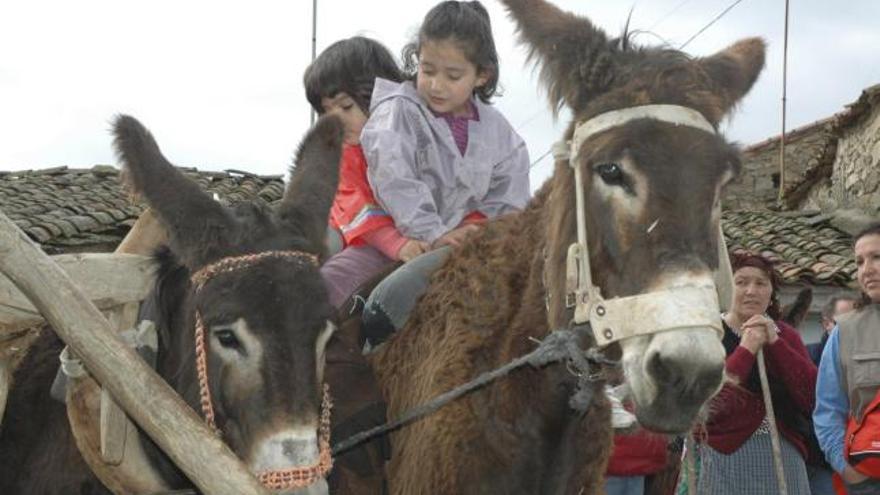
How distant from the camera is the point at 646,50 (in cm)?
415

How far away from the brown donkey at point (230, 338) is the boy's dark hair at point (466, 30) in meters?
1.01

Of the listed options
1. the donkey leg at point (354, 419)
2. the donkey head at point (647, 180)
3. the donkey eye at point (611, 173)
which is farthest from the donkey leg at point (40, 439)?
the donkey eye at point (611, 173)

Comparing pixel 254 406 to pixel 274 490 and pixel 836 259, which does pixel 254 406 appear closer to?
pixel 274 490

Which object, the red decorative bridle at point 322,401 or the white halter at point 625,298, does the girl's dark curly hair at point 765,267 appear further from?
the red decorative bridle at point 322,401

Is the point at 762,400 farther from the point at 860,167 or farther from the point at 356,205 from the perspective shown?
the point at 860,167

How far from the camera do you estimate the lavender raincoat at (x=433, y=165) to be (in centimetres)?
475

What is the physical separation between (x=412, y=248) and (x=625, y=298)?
4.54 feet

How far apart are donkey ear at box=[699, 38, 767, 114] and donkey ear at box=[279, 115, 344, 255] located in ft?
4.77

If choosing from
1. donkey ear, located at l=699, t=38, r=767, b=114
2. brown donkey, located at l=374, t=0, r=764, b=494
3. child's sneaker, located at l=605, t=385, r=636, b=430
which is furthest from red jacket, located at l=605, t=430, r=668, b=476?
donkey ear, located at l=699, t=38, r=767, b=114

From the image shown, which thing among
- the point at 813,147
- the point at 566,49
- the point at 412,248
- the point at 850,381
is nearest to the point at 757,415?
the point at 850,381

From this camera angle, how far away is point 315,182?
14.2 feet

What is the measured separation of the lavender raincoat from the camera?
4754 mm

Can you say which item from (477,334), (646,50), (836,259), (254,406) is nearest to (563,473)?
(477,334)

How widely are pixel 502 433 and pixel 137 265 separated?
4.81 ft
